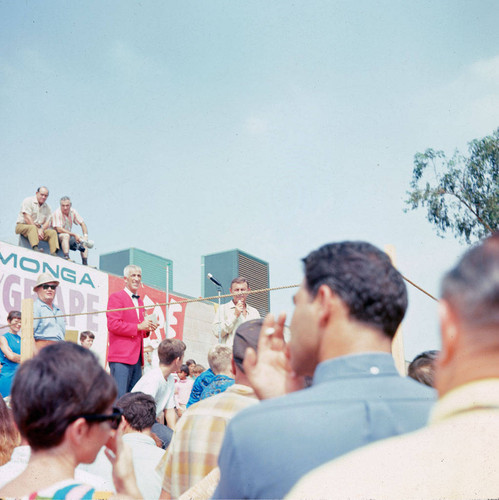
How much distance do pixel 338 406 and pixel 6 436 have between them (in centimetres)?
189

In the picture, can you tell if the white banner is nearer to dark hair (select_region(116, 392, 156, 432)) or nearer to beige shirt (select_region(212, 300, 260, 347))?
beige shirt (select_region(212, 300, 260, 347))

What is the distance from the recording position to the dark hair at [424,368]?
2.57m

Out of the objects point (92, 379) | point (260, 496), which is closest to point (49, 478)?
point (92, 379)

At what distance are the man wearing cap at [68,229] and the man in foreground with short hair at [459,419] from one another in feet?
37.0

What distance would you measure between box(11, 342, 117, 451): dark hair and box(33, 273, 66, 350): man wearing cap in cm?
481

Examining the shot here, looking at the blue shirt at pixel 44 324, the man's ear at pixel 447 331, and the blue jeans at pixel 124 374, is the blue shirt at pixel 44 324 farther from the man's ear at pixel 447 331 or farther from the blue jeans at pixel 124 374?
the man's ear at pixel 447 331

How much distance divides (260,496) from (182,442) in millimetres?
1185

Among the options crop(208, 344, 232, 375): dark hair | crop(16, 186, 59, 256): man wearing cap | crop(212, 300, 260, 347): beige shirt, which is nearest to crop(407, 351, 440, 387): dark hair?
crop(208, 344, 232, 375): dark hair

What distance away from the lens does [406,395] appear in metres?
1.17

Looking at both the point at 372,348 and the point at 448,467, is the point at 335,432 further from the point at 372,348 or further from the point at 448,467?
the point at 448,467

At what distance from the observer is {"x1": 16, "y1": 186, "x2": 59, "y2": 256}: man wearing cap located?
1069 cm

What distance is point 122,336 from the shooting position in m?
5.97

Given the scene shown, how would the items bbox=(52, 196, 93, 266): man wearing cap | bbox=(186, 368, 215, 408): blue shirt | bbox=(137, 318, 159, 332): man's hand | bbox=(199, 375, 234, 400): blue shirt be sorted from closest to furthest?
bbox=(199, 375, 234, 400): blue shirt → bbox=(186, 368, 215, 408): blue shirt → bbox=(137, 318, 159, 332): man's hand → bbox=(52, 196, 93, 266): man wearing cap

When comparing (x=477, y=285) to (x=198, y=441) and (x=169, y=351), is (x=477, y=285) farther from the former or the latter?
(x=169, y=351)
